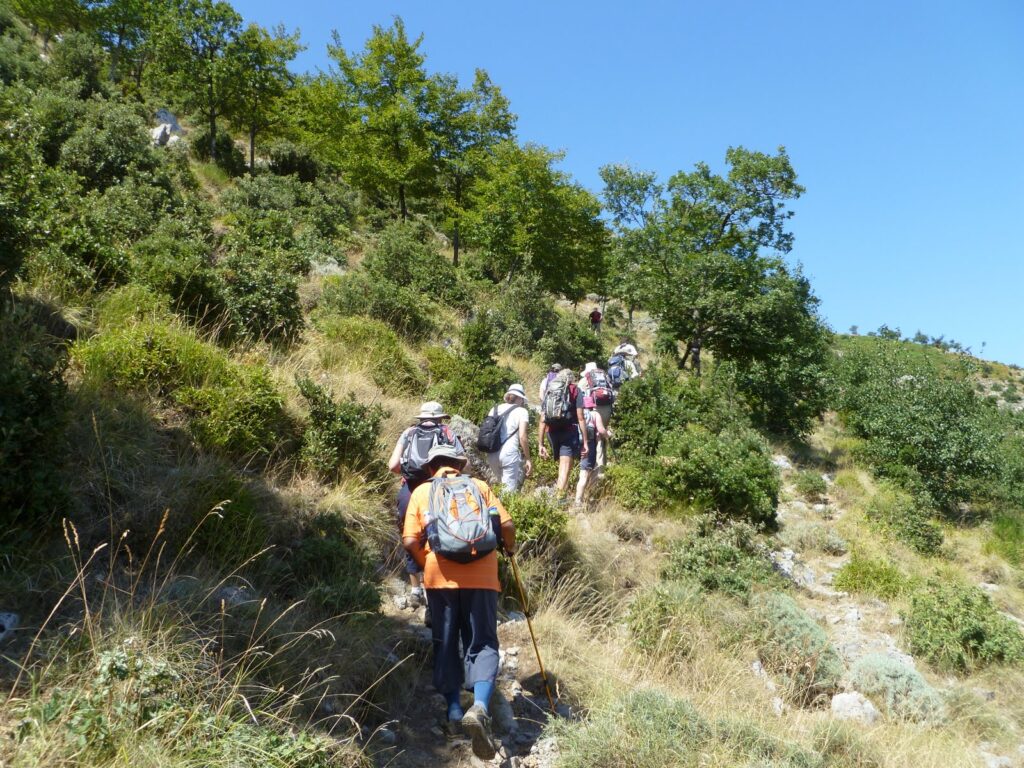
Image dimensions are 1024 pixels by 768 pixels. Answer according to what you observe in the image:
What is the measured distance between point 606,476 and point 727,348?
12.4 meters

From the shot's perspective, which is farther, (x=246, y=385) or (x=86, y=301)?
(x=86, y=301)

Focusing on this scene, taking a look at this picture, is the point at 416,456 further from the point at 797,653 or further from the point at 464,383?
the point at 464,383

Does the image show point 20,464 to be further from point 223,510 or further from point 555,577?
point 555,577

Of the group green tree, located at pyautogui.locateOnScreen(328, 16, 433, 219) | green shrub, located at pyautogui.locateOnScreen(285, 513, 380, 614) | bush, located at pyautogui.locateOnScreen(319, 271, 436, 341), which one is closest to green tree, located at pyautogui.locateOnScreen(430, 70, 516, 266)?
green tree, located at pyautogui.locateOnScreen(328, 16, 433, 219)

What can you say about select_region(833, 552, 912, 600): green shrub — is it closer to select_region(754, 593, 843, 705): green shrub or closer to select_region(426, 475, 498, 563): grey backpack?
select_region(754, 593, 843, 705): green shrub

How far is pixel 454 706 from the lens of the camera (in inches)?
173

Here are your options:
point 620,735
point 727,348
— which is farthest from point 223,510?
point 727,348

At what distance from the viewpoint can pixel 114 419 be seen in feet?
17.7

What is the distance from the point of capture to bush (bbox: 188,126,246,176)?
1997 cm

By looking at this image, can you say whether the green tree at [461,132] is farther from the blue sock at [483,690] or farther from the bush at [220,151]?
the blue sock at [483,690]

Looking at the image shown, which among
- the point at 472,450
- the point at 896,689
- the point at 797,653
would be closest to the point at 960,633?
the point at 896,689

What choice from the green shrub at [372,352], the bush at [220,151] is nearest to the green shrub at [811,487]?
the green shrub at [372,352]

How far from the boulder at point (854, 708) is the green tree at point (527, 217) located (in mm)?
14734

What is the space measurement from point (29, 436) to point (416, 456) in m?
2.62
